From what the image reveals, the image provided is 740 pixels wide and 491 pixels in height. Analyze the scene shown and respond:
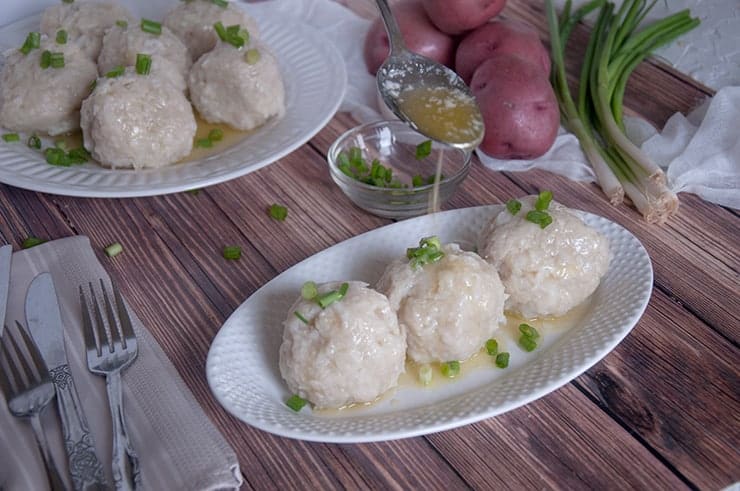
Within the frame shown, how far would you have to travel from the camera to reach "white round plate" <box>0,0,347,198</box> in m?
2.52

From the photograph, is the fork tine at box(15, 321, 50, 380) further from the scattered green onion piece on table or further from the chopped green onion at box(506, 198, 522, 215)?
the chopped green onion at box(506, 198, 522, 215)

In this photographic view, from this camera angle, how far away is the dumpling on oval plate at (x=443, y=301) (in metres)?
1.94

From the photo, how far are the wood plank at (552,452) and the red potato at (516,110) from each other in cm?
110

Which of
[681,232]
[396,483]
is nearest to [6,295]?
[396,483]

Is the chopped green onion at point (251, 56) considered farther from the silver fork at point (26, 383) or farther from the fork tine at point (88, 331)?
the silver fork at point (26, 383)

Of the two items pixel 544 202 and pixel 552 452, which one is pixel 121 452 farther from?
pixel 544 202

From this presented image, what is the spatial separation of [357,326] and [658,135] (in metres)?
1.67

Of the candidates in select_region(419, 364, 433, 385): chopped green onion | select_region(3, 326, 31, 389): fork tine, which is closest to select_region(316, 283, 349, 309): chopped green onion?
select_region(419, 364, 433, 385): chopped green onion

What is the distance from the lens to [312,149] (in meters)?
2.92

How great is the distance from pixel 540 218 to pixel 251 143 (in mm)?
1156

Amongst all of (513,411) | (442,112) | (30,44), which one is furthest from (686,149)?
(30,44)

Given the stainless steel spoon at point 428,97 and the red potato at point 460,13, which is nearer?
the stainless steel spoon at point 428,97

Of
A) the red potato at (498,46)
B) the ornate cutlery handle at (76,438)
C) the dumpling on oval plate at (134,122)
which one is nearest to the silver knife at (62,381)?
the ornate cutlery handle at (76,438)

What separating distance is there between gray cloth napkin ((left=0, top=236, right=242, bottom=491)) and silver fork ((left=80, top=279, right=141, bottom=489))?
3 centimetres
